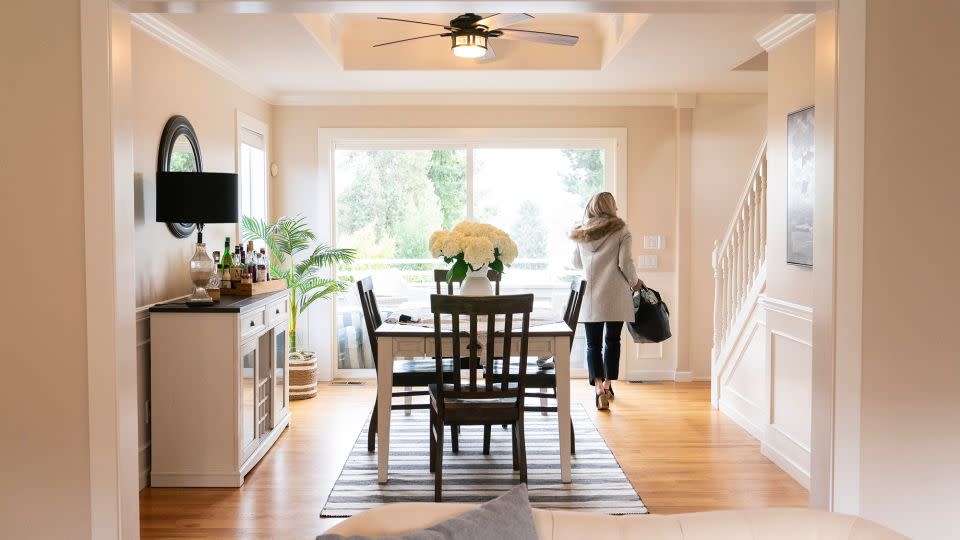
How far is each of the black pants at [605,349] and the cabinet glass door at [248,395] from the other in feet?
7.99

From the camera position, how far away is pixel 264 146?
6.51 metres

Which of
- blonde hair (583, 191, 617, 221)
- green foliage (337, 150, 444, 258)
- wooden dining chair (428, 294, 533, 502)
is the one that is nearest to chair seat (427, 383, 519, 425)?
wooden dining chair (428, 294, 533, 502)

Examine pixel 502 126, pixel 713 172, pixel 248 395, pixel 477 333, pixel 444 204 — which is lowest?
pixel 248 395

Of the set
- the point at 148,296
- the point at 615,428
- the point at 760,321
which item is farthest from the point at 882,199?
the point at 148,296

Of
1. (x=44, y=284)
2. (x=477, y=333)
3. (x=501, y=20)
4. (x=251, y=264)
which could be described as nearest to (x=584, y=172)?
(x=501, y=20)

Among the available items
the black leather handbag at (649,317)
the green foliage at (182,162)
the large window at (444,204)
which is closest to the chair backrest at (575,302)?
the black leather handbag at (649,317)

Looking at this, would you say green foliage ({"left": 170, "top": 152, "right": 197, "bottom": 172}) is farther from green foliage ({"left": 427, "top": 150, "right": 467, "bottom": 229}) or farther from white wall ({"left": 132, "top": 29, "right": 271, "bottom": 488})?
green foliage ({"left": 427, "top": 150, "right": 467, "bottom": 229})

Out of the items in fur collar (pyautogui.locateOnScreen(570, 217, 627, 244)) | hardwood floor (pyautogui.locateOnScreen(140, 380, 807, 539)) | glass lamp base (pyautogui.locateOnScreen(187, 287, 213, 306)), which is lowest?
hardwood floor (pyautogui.locateOnScreen(140, 380, 807, 539))

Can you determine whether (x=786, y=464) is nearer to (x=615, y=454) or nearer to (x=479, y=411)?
(x=615, y=454)

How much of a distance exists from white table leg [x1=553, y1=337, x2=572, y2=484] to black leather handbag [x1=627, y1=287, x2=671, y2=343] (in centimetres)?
182

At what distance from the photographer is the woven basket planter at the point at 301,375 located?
6.12 metres

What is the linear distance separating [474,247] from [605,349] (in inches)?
80.7

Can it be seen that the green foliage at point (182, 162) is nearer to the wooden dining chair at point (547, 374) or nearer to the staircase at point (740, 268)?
the wooden dining chair at point (547, 374)

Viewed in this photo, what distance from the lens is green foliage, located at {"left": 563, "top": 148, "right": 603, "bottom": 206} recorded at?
6.96 m
